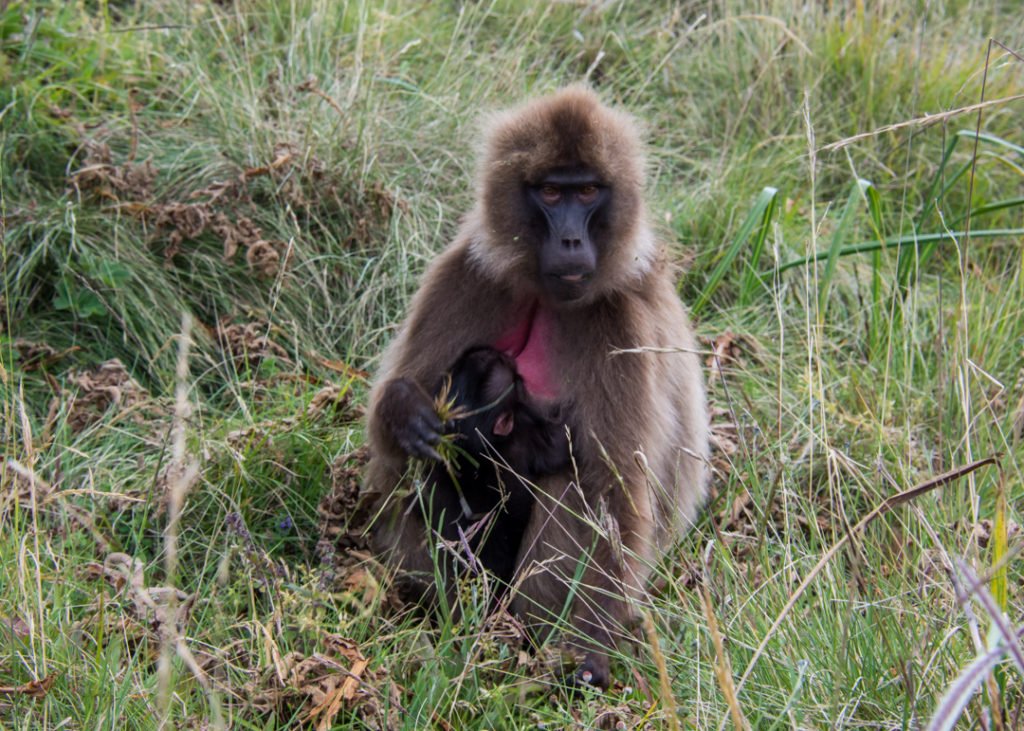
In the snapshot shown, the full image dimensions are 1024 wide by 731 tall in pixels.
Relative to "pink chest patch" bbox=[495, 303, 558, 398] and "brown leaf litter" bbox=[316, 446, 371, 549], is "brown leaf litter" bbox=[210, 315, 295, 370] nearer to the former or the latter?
"brown leaf litter" bbox=[316, 446, 371, 549]

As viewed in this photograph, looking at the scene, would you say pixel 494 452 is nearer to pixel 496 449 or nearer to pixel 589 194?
pixel 496 449

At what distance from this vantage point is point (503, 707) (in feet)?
9.01

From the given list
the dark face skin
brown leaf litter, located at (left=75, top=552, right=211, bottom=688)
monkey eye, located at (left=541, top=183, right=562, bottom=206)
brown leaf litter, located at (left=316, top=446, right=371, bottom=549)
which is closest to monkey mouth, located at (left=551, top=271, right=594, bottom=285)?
the dark face skin

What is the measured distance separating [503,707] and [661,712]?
1.52 feet

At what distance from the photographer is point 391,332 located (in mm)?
4719

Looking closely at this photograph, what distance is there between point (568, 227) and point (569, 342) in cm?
40

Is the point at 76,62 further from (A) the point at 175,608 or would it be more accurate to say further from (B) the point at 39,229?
(A) the point at 175,608

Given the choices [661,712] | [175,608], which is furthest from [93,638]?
[661,712]

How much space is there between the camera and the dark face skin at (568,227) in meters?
3.24

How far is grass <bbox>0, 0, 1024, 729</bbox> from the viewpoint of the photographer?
8.48ft

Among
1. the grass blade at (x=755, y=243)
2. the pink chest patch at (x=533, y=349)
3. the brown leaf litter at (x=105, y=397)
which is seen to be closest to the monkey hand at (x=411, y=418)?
the pink chest patch at (x=533, y=349)

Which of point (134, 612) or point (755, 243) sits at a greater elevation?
point (755, 243)

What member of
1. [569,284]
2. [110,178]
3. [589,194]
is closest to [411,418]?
[569,284]

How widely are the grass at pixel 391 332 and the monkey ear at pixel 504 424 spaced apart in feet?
1.89
